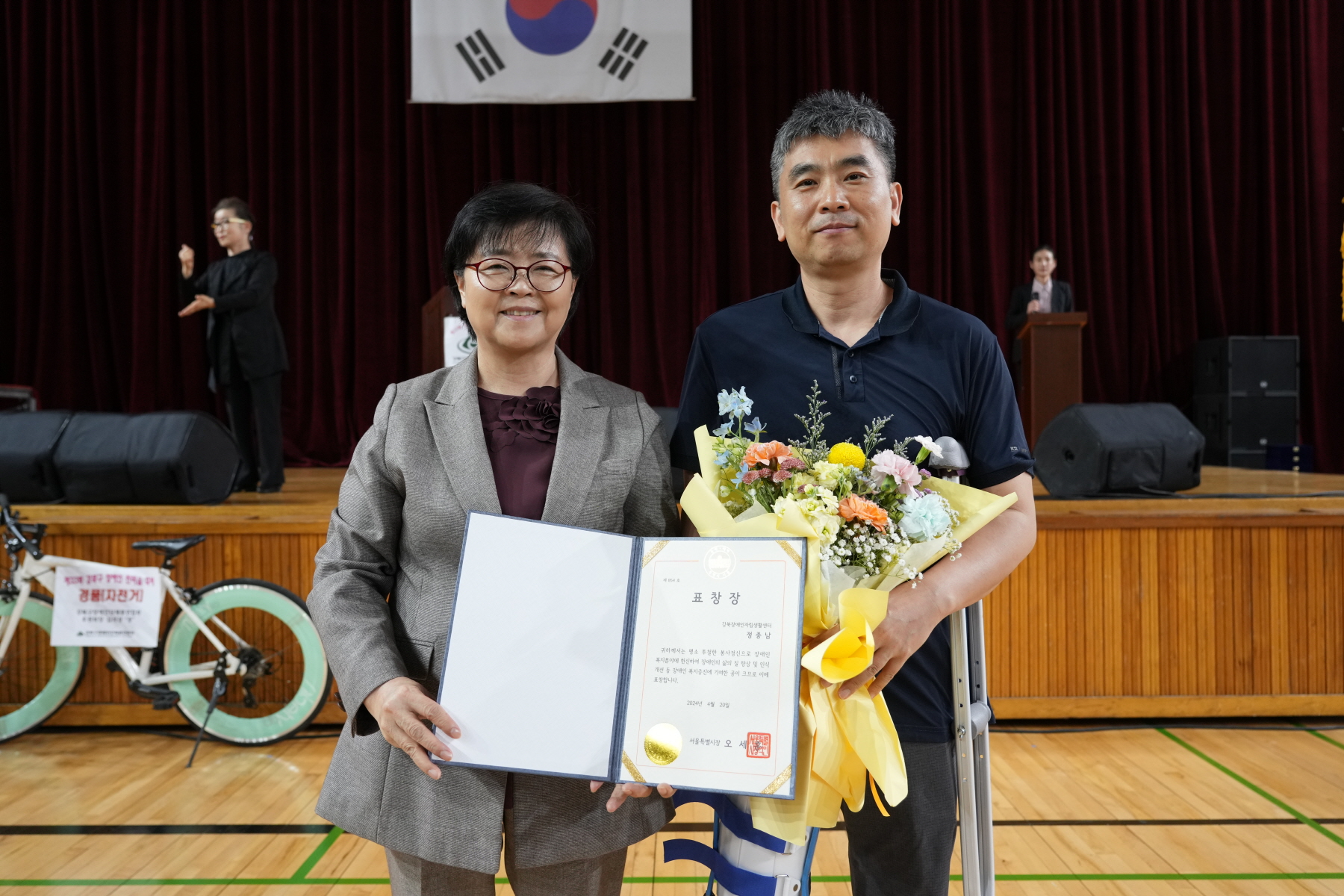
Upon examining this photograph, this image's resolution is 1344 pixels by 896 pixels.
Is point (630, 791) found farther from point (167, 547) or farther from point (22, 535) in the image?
point (22, 535)

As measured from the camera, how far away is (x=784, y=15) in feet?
22.6

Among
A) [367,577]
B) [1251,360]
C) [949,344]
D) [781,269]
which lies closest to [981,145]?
[781,269]

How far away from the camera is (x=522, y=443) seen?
126 cm

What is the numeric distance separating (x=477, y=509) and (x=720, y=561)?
336mm

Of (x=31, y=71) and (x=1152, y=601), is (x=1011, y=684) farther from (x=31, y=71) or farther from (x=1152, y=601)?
(x=31, y=71)

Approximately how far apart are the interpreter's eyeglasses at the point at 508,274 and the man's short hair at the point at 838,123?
0.35 m

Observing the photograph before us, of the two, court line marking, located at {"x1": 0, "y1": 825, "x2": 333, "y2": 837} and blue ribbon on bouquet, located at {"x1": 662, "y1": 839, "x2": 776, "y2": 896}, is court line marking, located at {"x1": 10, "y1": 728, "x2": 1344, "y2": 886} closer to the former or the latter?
court line marking, located at {"x1": 0, "y1": 825, "x2": 333, "y2": 837}

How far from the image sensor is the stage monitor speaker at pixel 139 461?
10.4 ft

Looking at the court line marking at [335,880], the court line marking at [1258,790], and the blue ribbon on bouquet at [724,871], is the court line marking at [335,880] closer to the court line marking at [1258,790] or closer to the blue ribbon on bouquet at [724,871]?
the court line marking at [1258,790]

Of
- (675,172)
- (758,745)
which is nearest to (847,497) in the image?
(758,745)

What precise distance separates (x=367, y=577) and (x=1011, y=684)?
2.48 meters

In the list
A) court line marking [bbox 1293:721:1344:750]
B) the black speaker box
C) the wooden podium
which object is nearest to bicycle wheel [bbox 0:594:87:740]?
court line marking [bbox 1293:721:1344:750]

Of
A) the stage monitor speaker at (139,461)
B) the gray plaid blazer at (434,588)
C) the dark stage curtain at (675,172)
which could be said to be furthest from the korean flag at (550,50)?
the gray plaid blazer at (434,588)

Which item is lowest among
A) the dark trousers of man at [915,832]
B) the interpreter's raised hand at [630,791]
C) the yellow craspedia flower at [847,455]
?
the dark trousers of man at [915,832]
